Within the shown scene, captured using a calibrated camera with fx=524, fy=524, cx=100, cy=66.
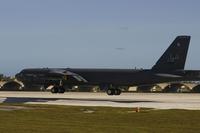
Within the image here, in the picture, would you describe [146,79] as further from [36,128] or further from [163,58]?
[36,128]

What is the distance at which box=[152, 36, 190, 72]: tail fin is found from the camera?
70.2 metres

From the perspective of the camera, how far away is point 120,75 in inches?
2992

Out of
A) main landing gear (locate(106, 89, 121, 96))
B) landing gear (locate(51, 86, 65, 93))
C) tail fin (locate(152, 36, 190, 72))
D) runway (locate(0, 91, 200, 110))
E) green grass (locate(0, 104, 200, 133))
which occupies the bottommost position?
green grass (locate(0, 104, 200, 133))

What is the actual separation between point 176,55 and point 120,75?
31.8ft

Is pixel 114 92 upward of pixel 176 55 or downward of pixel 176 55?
downward

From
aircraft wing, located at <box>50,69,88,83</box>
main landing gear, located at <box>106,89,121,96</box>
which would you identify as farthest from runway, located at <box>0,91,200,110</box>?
main landing gear, located at <box>106,89,121,96</box>

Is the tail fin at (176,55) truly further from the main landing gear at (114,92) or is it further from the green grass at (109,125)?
the green grass at (109,125)

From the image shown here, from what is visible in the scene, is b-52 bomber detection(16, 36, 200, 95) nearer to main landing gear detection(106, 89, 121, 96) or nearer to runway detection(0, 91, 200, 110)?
main landing gear detection(106, 89, 121, 96)

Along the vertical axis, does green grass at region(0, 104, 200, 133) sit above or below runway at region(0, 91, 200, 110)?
below

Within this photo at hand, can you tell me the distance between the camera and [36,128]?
85.1ft

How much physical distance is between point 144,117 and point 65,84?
49.9 metres

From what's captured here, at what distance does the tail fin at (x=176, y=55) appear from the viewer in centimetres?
7025

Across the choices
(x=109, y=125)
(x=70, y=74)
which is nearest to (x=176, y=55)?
(x=70, y=74)

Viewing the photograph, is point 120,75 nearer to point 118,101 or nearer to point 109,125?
point 118,101
